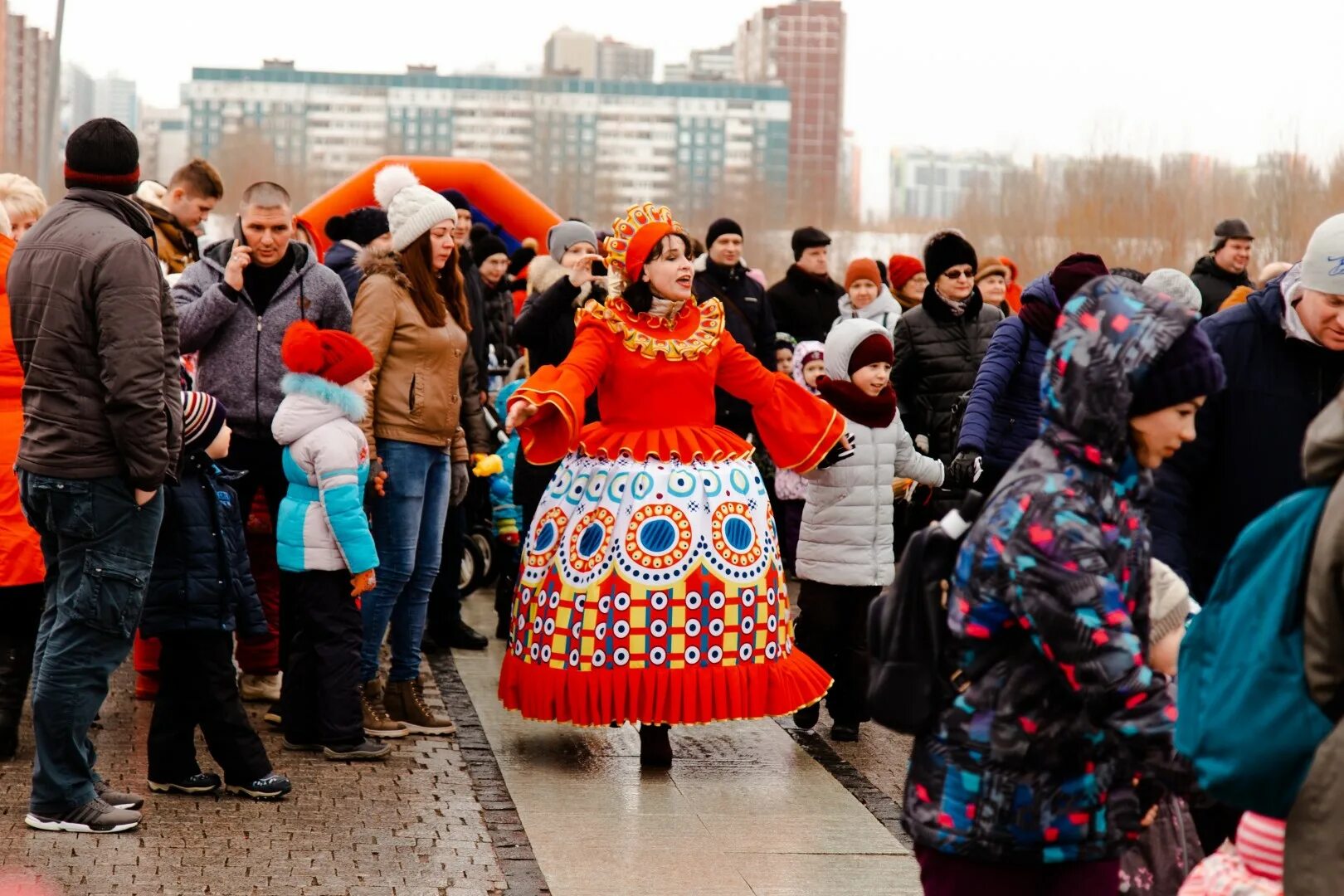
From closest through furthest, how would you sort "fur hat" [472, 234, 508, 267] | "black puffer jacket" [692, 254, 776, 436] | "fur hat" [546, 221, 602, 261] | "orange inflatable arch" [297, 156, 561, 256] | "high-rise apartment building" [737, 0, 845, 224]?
1. "black puffer jacket" [692, 254, 776, 436]
2. "fur hat" [546, 221, 602, 261]
3. "fur hat" [472, 234, 508, 267]
4. "orange inflatable arch" [297, 156, 561, 256]
5. "high-rise apartment building" [737, 0, 845, 224]

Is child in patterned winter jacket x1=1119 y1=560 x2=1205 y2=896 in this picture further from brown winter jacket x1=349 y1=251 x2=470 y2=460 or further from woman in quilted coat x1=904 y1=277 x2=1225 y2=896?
brown winter jacket x1=349 y1=251 x2=470 y2=460

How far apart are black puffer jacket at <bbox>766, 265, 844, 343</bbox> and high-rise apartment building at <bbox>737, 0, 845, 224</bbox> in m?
155

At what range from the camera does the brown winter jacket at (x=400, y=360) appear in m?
7.89

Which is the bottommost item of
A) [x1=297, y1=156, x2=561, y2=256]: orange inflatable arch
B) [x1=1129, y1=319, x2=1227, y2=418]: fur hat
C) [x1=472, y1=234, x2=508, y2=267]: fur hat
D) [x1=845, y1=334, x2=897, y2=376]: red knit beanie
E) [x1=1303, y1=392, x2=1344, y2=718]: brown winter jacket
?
[x1=1303, y1=392, x2=1344, y2=718]: brown winter jacket

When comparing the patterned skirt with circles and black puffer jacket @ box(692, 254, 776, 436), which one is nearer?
the patterned skirt with circles

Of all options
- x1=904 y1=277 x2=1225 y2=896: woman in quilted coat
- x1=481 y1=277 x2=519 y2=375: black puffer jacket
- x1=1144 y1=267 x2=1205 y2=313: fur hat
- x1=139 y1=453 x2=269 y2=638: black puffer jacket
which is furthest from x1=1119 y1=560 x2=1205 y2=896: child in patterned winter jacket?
x1=481 y1=277 x2=519 y2=375: black puffer jacket

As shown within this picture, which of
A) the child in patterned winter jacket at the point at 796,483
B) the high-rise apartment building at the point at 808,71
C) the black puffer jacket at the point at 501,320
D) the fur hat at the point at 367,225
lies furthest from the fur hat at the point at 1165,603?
the high-rise apartment building at the point at 808,71

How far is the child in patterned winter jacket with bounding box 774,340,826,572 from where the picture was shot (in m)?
11.5

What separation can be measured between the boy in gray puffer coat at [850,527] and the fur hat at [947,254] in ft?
6.88

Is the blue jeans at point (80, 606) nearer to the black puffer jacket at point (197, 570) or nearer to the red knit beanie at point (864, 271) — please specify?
the black puffer jacket at point (197, 570)

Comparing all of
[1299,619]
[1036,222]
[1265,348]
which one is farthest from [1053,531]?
[1036,222]

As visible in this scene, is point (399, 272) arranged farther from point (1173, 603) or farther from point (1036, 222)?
point (1036, 222)

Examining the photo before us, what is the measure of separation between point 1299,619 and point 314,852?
3.81m

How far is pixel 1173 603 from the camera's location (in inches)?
169
